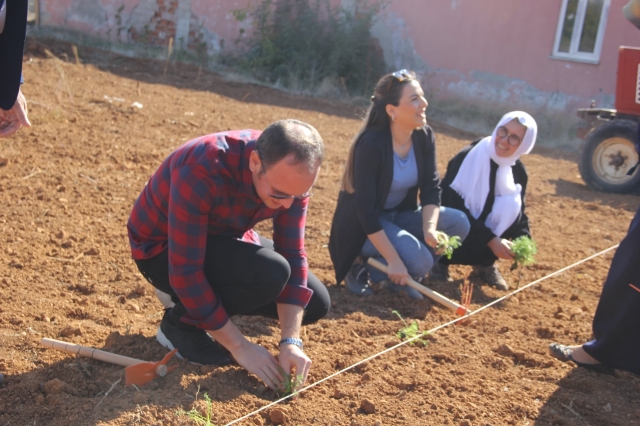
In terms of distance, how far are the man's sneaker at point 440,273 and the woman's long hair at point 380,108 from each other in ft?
3.45

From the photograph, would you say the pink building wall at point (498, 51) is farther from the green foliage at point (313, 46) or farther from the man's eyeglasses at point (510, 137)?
the man's eyeglasses at point (510, 137)

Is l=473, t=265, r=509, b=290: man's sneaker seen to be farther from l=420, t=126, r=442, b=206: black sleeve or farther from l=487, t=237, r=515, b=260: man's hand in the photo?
l=420, t=126, r=442, b=206: black sleeve

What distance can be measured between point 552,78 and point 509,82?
2.51 feet

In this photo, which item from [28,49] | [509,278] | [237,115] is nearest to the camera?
[509,278]

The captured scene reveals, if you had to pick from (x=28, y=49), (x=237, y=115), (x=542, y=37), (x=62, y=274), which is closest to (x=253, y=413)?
(x=62, y=274)

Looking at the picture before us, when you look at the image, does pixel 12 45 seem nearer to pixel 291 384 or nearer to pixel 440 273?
pixel 291 384

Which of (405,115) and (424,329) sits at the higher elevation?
(405,115)

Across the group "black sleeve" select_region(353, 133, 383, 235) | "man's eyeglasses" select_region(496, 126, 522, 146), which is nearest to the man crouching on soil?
"black sleeve" select_region(353, 133, 383, 235)

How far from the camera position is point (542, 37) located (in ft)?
40.3

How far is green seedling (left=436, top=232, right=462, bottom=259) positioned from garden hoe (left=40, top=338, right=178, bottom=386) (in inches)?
75.8

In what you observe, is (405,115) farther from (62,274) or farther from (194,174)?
(62,274)

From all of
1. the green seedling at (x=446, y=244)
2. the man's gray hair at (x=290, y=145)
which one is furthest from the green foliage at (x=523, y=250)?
the man's gray hair at (x=290, y=145)

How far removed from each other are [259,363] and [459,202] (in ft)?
8.13

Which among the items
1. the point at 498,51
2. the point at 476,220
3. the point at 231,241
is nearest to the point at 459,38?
the point at 498,51
